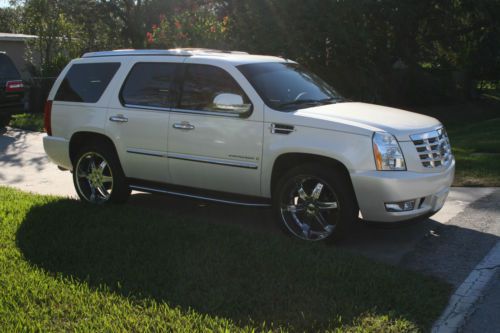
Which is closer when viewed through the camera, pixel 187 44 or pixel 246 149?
pixel 246 149

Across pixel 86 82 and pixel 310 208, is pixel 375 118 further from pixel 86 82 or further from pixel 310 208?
pixel 86 82

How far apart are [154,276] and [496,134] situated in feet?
34.9

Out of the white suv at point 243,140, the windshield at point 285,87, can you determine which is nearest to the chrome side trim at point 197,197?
the white suv at point 243,140

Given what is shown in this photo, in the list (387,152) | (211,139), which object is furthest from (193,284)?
(387,152)

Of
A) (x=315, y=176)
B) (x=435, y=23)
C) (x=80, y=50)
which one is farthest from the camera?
(x=80, y=50)

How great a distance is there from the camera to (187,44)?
18.4 metres

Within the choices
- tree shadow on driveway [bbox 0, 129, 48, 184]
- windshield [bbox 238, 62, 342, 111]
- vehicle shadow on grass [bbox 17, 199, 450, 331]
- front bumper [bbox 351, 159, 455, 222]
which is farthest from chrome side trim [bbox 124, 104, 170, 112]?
tree shadow on driveway [bbox 0, 129, 48, 184]

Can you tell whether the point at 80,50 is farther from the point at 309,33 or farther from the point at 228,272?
the point at 228,272

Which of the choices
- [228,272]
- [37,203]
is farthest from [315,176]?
[37,203]

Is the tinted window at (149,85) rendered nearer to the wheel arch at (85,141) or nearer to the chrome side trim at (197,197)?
the wheel arch at (85,141)

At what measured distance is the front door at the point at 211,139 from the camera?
6.01 meters

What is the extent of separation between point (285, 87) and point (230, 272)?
7.55ft

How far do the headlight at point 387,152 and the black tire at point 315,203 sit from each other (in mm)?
411

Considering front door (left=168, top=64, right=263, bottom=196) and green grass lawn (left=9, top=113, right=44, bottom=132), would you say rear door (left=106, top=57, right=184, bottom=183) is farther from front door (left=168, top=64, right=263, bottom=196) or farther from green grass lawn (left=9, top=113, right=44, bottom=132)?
green grass lawn (left=9, top=113, right=44, bottom=132)
